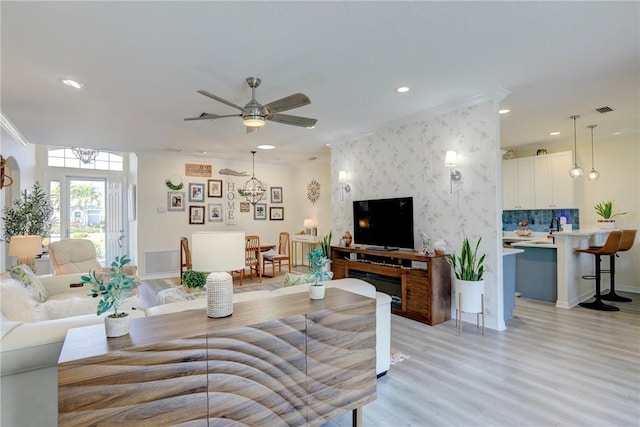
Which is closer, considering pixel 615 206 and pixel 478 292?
pixel 478 292

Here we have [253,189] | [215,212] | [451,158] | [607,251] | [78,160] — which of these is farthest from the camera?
[215,212]

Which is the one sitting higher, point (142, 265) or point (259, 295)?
point (259, 295)

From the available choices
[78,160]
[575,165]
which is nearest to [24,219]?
[78,160]

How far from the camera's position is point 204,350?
4.64 ft

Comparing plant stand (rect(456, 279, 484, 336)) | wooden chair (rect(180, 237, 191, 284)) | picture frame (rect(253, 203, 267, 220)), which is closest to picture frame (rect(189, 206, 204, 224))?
wooden chair (rect(180, 237, 191, 284))

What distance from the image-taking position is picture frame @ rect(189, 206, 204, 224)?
7422 millimetres

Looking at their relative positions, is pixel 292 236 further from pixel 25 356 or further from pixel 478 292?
pixel 25 356

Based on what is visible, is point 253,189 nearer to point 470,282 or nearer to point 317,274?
point 470,282

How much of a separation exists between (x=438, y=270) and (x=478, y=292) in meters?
0.49

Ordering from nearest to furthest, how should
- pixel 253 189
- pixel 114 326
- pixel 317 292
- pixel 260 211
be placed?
pixel 114 326 → pixel 317 292 → pixel 253 189 → pixel 260 211

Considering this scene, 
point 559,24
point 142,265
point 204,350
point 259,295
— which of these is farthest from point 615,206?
point 142,265

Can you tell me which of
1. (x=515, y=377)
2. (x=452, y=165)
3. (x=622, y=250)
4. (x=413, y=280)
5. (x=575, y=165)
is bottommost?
(x=515, y=377)

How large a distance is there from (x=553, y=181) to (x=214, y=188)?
7.02 meters

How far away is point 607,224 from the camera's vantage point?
543 centimetres
